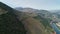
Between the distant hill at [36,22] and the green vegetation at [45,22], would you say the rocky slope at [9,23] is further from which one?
the green vegetation at [45,22]

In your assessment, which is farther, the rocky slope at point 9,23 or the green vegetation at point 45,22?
the green vegetation at point 45,22

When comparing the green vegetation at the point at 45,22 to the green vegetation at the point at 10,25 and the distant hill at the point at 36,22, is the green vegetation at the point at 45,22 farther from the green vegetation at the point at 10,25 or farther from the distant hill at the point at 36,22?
the green vegetation at the point at 10,25

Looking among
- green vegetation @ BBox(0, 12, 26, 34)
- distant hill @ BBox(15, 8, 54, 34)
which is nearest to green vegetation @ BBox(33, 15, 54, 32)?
distant hill @ BBox(15, 8, 54, 34)

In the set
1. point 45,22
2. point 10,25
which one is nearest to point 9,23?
point 10,25

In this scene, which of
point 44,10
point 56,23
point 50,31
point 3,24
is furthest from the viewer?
point 44,10

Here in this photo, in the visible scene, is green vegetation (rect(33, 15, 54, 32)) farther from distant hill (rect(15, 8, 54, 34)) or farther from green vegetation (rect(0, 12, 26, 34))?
green vegetation (rect(0, 12, 26, 34))

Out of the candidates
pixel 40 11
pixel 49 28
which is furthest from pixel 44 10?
pixel 49 28

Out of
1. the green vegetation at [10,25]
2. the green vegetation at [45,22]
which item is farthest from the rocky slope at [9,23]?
the green vegetation at [45,22]

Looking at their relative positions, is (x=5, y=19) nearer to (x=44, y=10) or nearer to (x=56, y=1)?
(x=44, y=10)

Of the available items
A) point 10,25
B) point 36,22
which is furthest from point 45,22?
point 10,25

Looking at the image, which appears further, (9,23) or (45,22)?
(45,22)

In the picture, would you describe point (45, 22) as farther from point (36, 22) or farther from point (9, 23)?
point (9, 23)
